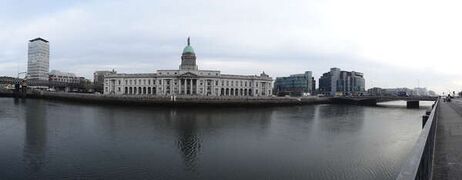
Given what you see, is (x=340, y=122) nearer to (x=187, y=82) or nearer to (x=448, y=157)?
(x=448, y=157)

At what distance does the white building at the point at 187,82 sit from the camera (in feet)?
358

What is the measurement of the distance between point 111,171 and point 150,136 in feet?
37.4

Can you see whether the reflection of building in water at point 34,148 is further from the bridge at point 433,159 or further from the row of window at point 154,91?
the row of window at point 154,91

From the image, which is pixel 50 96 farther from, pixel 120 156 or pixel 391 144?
pixel 391 144

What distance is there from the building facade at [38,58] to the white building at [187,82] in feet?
316

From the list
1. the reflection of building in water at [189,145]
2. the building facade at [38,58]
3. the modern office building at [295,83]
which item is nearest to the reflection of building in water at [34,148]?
the reflection of building in water at [189,145]

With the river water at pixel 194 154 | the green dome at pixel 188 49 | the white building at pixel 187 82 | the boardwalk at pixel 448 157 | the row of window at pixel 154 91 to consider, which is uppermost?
the green dome at pixel 188 49

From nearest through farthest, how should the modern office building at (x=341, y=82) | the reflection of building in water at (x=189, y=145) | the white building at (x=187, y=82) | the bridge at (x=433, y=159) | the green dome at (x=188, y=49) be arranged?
1. the bridge at (x=433, y=159)
2. the reflection of building in water at (x=189, y=145)
3. the white building at (x=187, y=82)
4. the green dome at (x=188, y=49)
5. the modern office building at (x=341, y=82)

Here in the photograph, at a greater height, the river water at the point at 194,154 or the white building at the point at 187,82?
the white building at the point at 187,82

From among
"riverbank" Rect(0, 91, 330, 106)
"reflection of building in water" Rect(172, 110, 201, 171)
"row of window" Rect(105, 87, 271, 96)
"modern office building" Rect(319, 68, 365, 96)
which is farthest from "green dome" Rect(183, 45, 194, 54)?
"modern office building" Rect(319, 68, 365, 96)

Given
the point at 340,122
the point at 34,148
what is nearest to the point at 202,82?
the point at 340,122

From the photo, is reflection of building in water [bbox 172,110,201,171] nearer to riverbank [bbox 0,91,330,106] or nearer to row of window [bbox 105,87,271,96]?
riverbank [bbox 0,91,330,106]

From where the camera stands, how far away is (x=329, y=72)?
19488cm

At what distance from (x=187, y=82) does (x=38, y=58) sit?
124m
